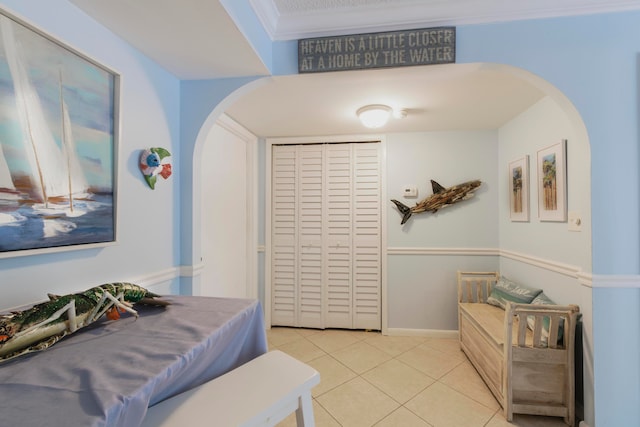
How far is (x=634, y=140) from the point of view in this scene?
148cm

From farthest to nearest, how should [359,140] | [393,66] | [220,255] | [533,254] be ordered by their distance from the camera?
[359,140] → [220,255] → [533,254] → [393,66]

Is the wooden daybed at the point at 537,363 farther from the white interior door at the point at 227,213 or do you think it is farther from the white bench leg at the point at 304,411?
the white interior door at the point at 227,213

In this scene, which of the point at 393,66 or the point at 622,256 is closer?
the point at 622,256

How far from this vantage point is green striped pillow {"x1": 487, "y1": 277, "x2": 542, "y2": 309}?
2205mm

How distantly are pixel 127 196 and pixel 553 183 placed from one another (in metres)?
2.71

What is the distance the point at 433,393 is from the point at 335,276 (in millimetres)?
1495

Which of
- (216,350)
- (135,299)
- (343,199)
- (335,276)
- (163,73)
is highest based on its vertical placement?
(163,73)

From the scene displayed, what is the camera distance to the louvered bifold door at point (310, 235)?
10.9ft

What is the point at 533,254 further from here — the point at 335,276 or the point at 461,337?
the point at 335,276

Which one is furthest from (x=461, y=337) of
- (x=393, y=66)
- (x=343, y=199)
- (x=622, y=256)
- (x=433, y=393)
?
(x=393, y=66)

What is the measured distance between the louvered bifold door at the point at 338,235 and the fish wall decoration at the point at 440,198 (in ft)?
2.05

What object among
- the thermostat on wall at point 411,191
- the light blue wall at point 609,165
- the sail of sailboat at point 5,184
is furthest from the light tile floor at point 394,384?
the sail of sailboat at point 5,184

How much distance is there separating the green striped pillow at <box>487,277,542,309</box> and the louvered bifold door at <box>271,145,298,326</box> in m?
2.02

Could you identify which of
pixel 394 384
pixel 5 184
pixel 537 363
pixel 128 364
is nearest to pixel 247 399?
pixel 128 364
